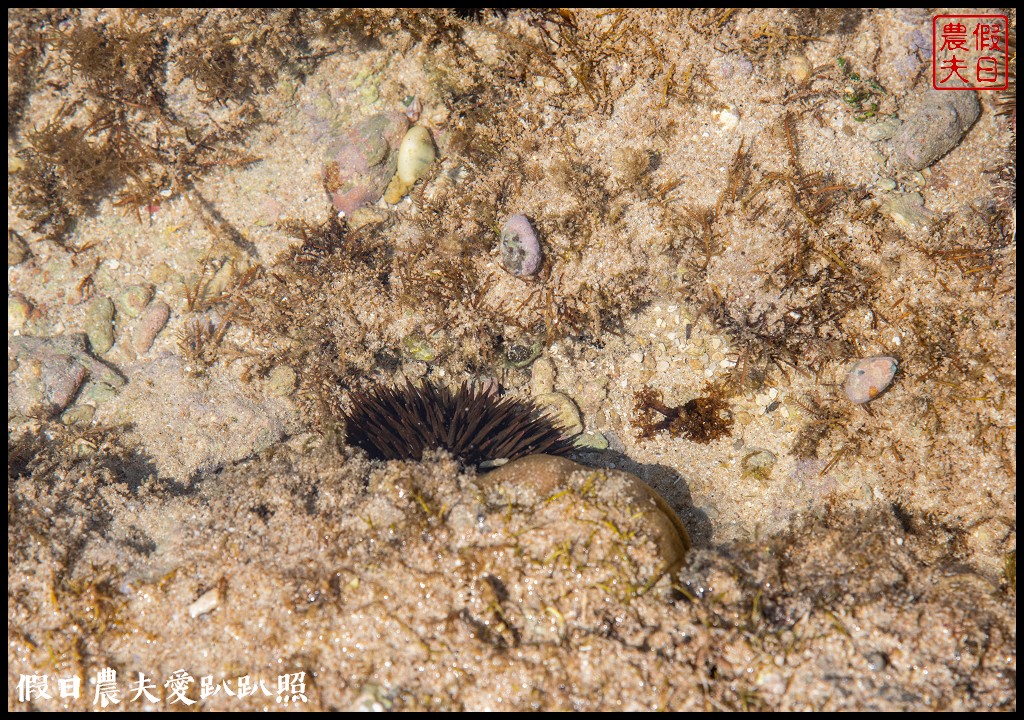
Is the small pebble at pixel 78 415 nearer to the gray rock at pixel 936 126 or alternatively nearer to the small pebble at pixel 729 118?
the small pebble at pixel 729 118

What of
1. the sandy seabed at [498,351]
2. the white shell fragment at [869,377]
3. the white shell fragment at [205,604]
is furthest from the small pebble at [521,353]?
the white shell fragment at [205,604]

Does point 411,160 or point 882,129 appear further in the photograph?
point 411,160

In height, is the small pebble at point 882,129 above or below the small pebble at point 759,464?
above

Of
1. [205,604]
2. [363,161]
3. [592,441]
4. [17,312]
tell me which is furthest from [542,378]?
[17,312]

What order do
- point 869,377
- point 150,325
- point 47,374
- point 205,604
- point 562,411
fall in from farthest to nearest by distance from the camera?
point 150,325 < point 47,374 < point 562,411 < point 869,377 < point 205,604

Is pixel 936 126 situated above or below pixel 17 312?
above

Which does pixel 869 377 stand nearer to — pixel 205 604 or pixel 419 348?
pixel 419 348
